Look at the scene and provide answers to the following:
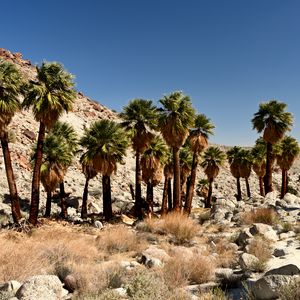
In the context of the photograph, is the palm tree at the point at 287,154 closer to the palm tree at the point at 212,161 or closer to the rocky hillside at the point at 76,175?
the palm tree at the point at 212,161

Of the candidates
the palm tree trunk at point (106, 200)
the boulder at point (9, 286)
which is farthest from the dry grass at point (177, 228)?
the palm tree trunk at point (106, 200)

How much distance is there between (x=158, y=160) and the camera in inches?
1378

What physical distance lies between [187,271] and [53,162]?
80.3 ft

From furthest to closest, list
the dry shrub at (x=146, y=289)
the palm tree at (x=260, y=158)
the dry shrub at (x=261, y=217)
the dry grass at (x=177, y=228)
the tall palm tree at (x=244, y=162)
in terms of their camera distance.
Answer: the tall palm tree at (x=244, y=162), the palm tree at (x=260, y=158), the dry shrub at (x=261, y=217), the dry grass at (x=177, y=228), the dry shrub at (x=146, y=289)

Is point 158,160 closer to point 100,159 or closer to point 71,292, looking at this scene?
point 100,159

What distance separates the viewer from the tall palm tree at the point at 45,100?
23.5 metres

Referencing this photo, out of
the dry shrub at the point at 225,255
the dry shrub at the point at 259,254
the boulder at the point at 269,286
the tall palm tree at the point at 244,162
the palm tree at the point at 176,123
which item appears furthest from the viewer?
the tall palm tree at the point at 244,162

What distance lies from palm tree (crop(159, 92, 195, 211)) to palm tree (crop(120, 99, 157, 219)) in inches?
87.5

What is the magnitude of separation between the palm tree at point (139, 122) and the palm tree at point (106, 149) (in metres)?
1.29

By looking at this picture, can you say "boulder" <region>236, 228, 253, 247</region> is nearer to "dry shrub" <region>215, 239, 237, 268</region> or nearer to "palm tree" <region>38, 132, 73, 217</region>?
"dry shrub" <region>215, 239, 237, 268</region>

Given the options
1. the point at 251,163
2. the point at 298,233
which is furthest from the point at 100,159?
the point at 251,163

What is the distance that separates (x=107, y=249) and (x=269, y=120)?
2702cm

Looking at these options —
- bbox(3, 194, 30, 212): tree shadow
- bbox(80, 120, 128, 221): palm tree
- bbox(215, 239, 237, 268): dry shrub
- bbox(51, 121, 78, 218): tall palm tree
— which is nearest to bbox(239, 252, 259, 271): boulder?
bbox(215, 239, 237, 268): dry shrub

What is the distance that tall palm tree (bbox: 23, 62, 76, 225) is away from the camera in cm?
2353
